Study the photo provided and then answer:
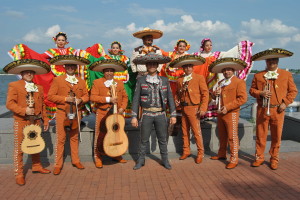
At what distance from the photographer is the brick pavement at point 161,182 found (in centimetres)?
388

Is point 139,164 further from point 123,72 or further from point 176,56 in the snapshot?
point 176,56

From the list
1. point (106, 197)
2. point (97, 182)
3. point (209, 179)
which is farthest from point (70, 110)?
point (209, 179)

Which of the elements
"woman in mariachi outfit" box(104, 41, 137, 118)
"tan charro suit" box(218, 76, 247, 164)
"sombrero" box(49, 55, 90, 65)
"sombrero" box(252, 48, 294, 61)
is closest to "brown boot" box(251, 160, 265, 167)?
"tan charro suit" box(218, 76, 247, 164)

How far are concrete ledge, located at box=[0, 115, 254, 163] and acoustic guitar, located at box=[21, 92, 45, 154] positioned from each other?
1.15 metres

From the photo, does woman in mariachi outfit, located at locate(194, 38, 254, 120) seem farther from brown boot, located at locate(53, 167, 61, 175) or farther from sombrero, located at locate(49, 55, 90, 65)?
brown boot, located at locate(53, 167, 61, 175)

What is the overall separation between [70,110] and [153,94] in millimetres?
1583

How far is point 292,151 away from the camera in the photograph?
593 cm

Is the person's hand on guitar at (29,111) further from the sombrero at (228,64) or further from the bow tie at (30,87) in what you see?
the sombrero at (228,64)

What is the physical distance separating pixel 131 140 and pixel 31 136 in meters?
2.22

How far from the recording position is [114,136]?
4703mm

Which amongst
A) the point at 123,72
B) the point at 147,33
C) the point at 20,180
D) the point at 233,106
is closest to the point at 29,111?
the point at 20,180

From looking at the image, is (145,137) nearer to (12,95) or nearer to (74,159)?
(74,159)

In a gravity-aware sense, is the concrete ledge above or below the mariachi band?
below

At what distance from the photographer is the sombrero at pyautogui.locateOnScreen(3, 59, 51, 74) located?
4.18 metres
